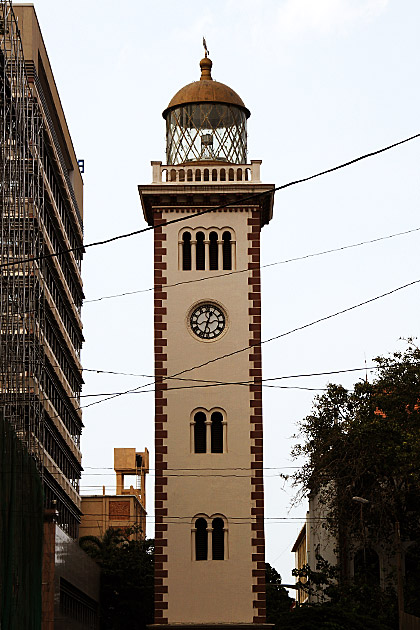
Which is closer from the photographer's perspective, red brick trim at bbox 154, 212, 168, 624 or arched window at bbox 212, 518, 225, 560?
red brick trim at bbox 154, 212, 168, 624

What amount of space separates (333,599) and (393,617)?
312cm

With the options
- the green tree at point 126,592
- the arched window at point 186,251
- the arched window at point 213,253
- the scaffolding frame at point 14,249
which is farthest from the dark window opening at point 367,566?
the scaffolding frame at point 14,249

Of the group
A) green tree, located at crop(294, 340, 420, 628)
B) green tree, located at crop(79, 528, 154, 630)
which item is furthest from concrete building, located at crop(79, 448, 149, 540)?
green tree, located at crop(294, 340, 420, 628)

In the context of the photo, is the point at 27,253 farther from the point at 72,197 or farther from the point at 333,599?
the point at 72,197

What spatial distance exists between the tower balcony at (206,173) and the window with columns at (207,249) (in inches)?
75.8

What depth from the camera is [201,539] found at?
1800 inches

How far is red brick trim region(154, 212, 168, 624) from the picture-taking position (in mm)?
44844

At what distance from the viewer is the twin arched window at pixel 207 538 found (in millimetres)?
45531

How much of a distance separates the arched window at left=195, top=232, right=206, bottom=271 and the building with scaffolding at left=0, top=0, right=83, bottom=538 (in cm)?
602

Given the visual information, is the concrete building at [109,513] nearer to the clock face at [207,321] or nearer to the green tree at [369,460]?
the green tree at [369,460]

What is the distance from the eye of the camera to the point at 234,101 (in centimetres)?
5053

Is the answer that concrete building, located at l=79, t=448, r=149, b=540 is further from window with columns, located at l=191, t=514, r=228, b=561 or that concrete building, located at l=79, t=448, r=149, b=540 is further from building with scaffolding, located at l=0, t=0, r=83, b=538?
window with columns, located at l=191, t=514, r=228, b=561

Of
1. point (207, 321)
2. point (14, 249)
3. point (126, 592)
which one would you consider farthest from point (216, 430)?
point (126, 592)

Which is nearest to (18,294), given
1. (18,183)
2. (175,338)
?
(18,183)
